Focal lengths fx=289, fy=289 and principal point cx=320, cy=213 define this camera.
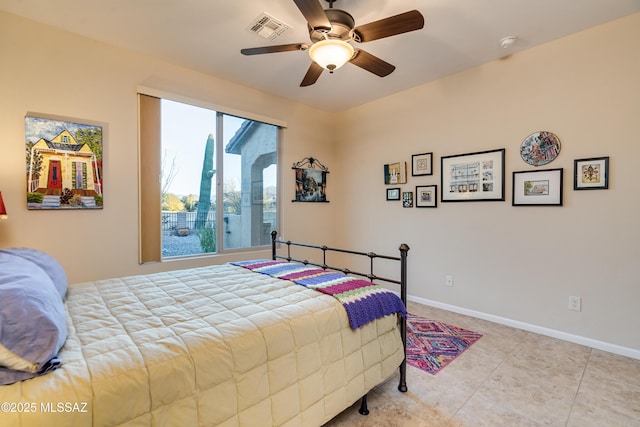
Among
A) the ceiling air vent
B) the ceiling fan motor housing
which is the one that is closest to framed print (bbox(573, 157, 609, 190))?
the ceiling fan motor housing

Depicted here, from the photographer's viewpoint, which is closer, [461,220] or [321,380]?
[321,380]

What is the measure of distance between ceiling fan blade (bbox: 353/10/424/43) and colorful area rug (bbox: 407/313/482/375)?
7.63 feet

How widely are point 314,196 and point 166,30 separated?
8.51 feet

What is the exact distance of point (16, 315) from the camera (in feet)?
2.93

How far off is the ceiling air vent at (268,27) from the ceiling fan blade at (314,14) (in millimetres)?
703

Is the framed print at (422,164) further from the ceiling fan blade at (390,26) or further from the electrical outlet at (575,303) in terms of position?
the ceiling fan blade at (390,26)

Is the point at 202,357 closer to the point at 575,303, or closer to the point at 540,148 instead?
the point at 575,303

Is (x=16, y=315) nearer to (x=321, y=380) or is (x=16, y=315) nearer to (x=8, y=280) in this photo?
(x=8, y=280)

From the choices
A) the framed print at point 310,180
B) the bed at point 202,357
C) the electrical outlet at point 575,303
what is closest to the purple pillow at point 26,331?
the bed at point 202,357

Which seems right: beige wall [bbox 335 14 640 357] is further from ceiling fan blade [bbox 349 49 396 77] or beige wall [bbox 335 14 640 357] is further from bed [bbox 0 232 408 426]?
bed [bbox 0 232 408 426]

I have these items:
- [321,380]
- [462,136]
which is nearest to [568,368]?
[321,380]

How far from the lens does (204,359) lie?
108 centimetres

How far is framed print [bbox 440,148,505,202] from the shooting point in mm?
2975

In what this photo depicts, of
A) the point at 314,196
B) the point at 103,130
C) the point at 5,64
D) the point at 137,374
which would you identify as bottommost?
the point at 137,374
